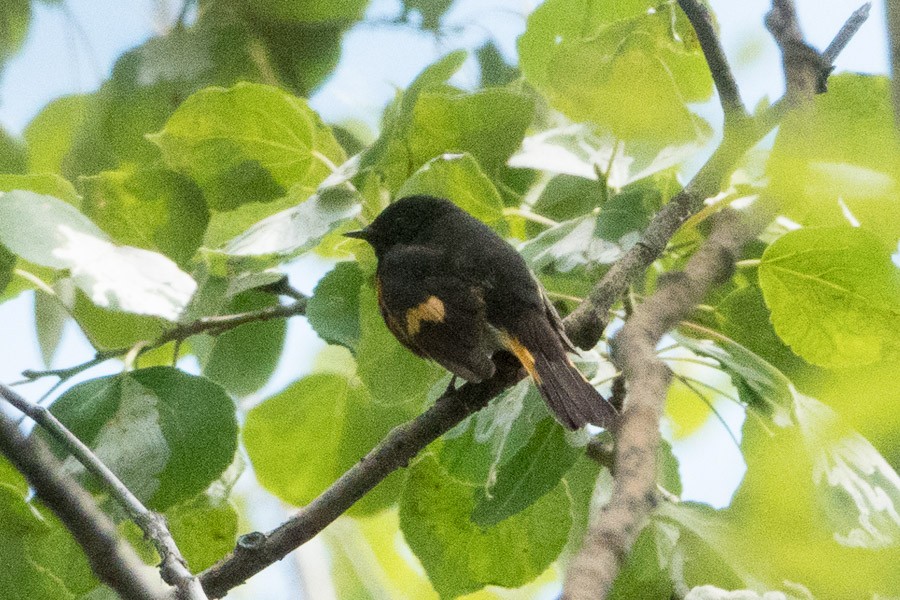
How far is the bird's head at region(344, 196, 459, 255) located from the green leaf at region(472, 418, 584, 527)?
18.0 inches

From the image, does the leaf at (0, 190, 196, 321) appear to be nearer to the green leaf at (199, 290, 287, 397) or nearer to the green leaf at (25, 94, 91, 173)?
the green leaf at (199, 290, 287, 397)

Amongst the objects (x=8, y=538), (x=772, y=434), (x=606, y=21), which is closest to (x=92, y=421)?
(x=8, y=538)

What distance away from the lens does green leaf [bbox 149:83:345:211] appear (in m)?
1.57

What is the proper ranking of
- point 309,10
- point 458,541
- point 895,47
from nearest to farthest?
point 895,47
point 458,541
point 309,10

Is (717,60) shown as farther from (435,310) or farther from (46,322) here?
(46,322)

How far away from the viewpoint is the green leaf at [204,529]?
1.46 meters

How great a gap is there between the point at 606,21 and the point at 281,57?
0.69 metres

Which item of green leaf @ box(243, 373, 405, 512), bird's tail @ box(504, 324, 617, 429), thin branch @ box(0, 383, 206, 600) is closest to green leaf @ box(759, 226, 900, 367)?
bird's tail @ box(504, 324, 617, 429)

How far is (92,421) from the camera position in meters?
1.36

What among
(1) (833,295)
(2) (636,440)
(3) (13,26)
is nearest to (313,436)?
(1) (833,295)

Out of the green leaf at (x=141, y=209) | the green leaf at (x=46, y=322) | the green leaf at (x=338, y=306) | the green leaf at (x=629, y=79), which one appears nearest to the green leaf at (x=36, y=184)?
the green leaf at (x=141, y=209)

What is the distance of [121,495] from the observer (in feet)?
3.10

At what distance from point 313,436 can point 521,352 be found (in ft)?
1.42

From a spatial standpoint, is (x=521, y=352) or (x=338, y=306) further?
(x=338, y=306)
